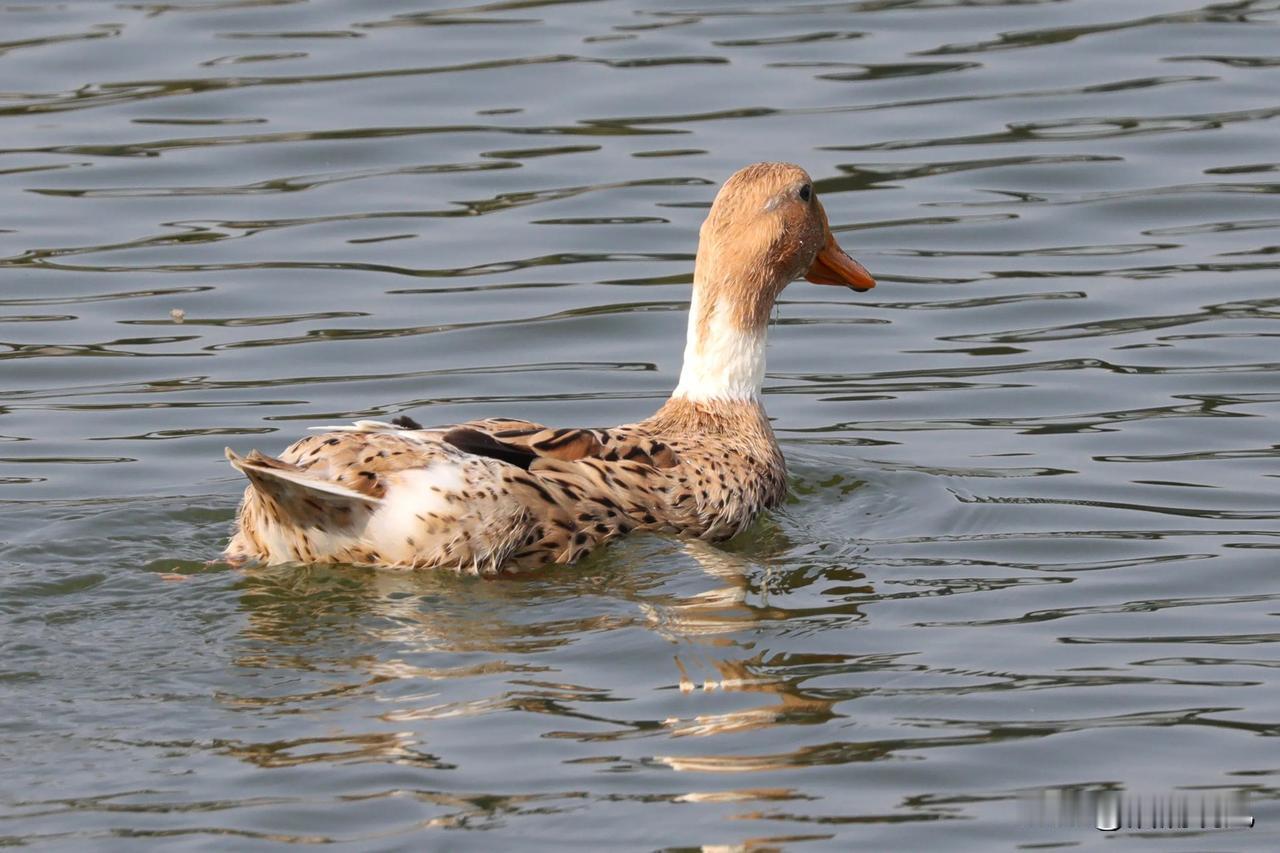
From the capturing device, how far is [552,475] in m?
8.95

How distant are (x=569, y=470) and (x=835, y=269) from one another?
2.34 m

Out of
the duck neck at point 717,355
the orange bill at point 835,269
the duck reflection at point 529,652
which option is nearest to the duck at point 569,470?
the duck neck at point 717,355

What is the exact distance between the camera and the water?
6.96 meters

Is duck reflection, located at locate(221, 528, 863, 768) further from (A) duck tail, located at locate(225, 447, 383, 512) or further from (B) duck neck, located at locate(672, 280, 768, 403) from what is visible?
(B) duck neck, located at locate(672, 280, 768, 403)

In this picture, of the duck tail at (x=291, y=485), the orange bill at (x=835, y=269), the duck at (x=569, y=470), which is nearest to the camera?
the duck tail at (x=291, y=485)

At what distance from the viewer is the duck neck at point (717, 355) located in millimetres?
10227

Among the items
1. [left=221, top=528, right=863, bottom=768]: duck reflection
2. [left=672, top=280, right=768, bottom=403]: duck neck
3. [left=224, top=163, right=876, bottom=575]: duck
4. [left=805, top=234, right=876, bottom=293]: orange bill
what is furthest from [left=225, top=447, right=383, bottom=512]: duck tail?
[left=805, top=234, right=876, bottom=293]: orange bill

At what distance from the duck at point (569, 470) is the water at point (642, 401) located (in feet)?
0.48

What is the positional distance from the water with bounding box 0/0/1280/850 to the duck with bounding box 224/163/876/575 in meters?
0.15

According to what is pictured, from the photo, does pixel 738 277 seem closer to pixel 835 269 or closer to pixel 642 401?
pixel 835 269

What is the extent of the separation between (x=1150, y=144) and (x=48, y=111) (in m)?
7.45

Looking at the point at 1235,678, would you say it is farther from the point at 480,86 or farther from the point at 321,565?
the point at 480,86

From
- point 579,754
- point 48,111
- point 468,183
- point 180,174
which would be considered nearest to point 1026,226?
point 468,183

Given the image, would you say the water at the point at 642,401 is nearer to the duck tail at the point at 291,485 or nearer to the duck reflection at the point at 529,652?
the duck reflection at the point at 529,652
